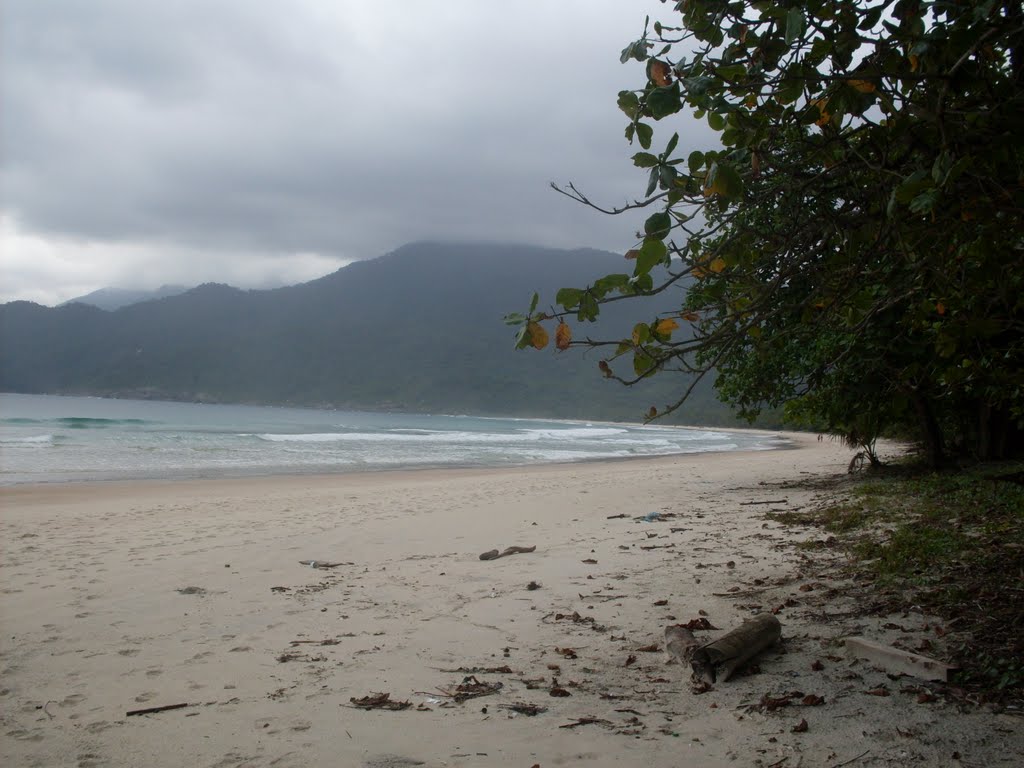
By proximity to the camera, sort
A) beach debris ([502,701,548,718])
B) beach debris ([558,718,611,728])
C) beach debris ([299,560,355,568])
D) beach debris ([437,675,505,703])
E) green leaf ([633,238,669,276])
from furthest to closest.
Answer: beach debris ([299,560,355,568]) → beach debris ([437,675,505,703]) → beach debris ([502,701,548,718]) → beach debris ([558,718,611,728]) → green leaf ([633,238,669,276])

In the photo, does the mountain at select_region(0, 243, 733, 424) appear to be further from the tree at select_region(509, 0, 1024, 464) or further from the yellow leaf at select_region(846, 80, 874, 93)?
the yellow leaf at select_region(846, 80, 874, 93)

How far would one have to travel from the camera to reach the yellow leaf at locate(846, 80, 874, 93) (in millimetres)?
2580

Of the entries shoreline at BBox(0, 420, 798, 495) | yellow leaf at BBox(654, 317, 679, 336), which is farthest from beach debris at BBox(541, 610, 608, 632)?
shoreline at BBox(0, 420, 798, 495)

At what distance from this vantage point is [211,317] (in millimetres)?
125688

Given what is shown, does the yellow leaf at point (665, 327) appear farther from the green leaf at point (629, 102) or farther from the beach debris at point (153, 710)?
the beach debris at point (153, 710)

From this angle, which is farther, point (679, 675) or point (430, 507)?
point (430, 507)

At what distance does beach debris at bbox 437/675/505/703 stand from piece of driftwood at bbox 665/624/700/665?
3.00 ft

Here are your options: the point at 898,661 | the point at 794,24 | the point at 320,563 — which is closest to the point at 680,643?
the point at 898,661

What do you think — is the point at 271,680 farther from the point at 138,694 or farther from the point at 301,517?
the point at 301,517

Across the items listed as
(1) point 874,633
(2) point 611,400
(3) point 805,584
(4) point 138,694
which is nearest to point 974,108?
(1) point 874,633

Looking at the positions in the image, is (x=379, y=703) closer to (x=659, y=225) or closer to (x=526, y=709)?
(x=526, y=709)

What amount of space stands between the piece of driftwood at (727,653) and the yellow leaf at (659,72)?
2535 millimetres

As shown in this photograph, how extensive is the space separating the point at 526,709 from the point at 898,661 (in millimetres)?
1740

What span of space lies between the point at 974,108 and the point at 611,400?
109 meters
